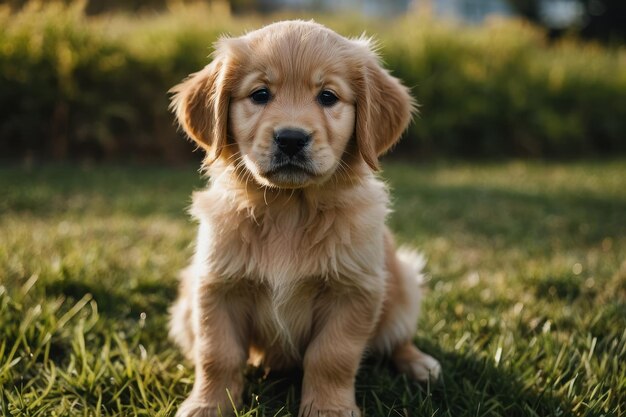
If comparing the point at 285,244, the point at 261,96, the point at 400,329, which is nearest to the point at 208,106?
the point at 261,96

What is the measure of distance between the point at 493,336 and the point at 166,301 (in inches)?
68.7

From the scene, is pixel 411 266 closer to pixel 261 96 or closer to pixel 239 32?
pixel 261 96

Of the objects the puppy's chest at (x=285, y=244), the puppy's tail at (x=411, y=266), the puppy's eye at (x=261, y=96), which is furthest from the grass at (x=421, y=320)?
the puppy's eye at (x=261, y=96)

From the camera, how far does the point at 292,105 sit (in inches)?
85.5

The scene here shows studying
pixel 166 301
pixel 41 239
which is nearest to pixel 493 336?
pixel 166 301

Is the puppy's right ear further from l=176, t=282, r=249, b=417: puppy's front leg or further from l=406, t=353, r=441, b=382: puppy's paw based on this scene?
l=406, t=353, r=441, b=382: puppy's paw

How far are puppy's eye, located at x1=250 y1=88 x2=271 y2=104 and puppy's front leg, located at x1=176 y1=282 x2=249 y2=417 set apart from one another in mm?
731

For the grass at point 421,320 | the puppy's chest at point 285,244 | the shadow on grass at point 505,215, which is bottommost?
the shadow on grass at point 505,215

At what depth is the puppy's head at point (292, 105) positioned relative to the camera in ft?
6.85

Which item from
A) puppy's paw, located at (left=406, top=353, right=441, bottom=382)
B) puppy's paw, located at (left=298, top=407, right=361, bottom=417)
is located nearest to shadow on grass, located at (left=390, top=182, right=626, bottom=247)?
puppy's paw, located at (left=406, top=353, right=441, bottom=382)

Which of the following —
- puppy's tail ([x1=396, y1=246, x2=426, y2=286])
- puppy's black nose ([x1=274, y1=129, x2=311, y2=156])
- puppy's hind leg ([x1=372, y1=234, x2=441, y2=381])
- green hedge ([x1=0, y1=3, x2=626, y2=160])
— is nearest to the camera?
puppy's black nose ([x1=274, y1=129, x2=311, y2=156])

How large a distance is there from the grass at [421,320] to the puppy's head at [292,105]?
91 centimetres

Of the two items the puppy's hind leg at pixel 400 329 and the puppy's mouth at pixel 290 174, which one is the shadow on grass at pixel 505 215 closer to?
the puppy's hind leg at pixel 400 329

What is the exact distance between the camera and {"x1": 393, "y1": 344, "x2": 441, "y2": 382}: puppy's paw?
2.41 metres
